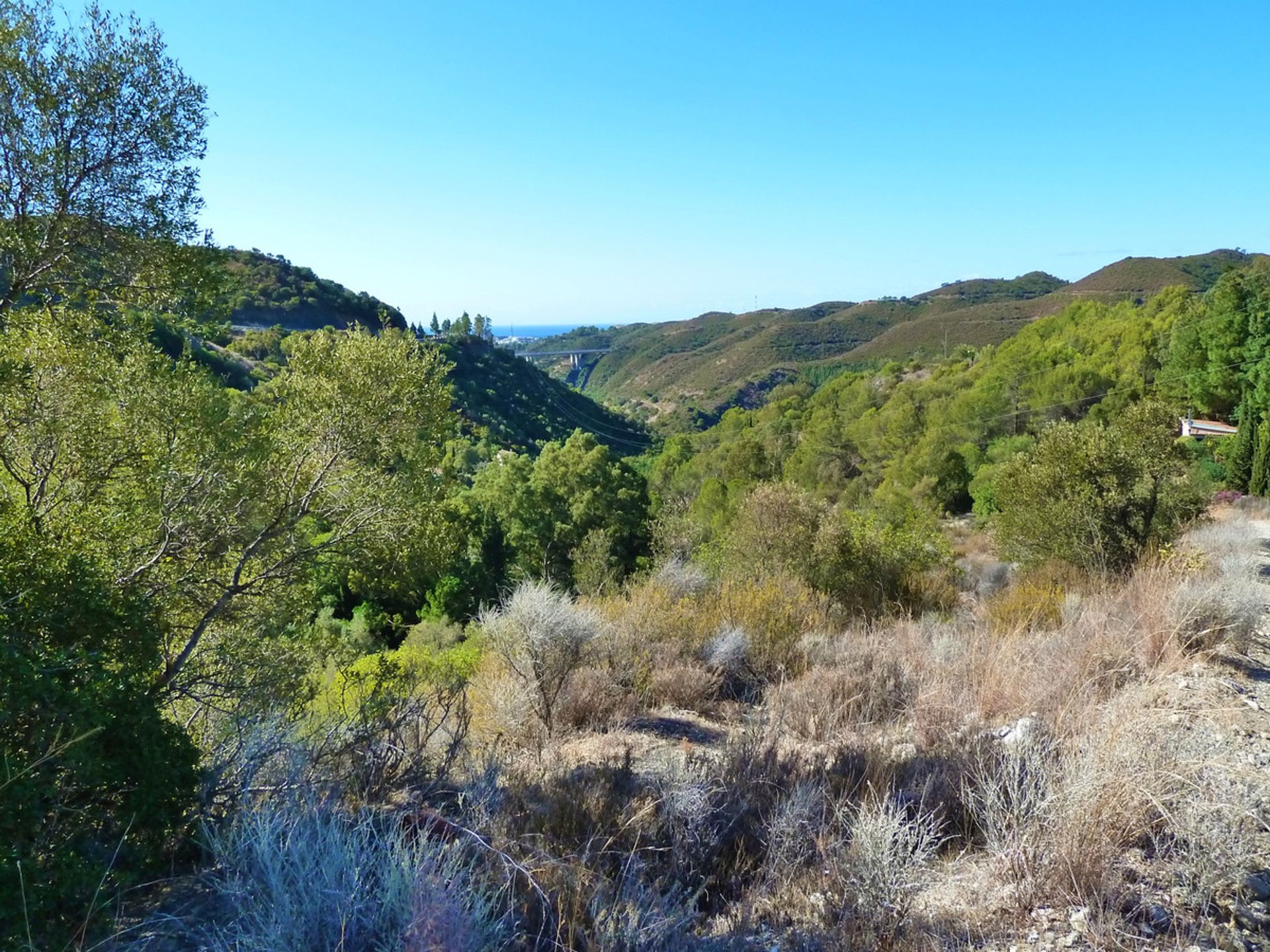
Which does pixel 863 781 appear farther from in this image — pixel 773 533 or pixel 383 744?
pixel 773 533

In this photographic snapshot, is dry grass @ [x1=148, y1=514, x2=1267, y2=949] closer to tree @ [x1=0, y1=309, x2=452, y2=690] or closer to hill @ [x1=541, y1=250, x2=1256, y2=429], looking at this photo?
tree @ [x1=0, y1=309, x2=452, y2=690]

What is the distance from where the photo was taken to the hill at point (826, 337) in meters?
83.1

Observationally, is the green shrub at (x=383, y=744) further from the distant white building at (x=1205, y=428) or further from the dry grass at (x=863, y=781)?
the distant white building at (x=1205, y=428)

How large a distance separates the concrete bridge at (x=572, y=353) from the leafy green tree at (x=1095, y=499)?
496 ft

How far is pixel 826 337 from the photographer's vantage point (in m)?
116

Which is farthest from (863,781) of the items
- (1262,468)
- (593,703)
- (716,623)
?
(1262,468)

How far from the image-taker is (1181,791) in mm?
2846

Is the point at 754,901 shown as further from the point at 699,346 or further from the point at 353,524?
the point at 699,346

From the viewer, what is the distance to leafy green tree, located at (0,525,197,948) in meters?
2.21

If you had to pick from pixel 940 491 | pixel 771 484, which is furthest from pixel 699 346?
pixel 771 484

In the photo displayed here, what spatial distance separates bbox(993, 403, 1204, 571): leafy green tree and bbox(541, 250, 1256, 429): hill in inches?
2863

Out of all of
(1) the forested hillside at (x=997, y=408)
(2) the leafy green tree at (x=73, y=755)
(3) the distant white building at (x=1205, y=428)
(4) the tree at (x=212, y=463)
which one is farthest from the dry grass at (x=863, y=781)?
(3) the distant white building at (x=1205, y=428)

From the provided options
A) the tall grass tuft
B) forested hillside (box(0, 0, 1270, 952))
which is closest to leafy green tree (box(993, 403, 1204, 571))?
forested hillside (box(0, 0, 1270, 952))

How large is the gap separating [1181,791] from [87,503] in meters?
6.33
